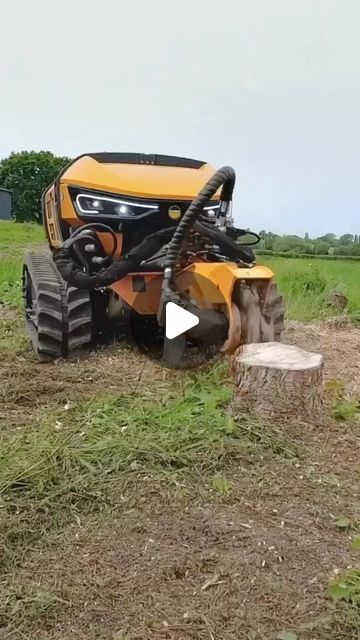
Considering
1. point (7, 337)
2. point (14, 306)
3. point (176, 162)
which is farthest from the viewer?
point (14, 306)

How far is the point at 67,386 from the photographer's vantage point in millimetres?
4605

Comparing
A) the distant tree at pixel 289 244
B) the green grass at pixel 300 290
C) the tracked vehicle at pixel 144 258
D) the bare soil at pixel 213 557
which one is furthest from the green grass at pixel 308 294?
the distant tree at pixel 289 244

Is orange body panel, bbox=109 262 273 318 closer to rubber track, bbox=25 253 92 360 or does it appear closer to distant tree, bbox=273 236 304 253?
rubber track, bbox=25 253 92 360

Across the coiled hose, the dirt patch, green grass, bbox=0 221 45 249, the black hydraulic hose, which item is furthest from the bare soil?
green grass, bbox=0 221 45 249

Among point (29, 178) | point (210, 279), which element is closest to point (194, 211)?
point (210, 279)

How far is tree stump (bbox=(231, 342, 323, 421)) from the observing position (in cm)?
375

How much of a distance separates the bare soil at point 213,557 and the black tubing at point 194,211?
1.33 m

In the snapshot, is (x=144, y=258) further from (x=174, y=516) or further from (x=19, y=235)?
(x=19, y=235)

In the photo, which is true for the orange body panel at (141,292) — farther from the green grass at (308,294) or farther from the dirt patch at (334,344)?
the green grass at (308,294)

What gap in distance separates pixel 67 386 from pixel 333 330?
3.64 meters

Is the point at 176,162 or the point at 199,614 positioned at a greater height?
the point at 176,162

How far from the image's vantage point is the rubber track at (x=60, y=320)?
5293mm

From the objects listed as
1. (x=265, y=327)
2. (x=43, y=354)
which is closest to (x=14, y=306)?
(x=43, y=354)

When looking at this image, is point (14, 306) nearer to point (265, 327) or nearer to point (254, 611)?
point (265, 327)
